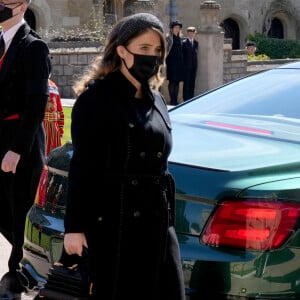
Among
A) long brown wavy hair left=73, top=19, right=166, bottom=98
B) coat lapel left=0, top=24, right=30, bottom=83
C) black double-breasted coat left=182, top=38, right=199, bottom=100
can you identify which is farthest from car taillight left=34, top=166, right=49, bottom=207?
black double-breasted coat left=182, top=38, right=199, bottom=100

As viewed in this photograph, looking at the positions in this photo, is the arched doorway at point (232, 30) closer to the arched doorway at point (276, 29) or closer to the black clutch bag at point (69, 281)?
the arched doorway at point (276, 29)

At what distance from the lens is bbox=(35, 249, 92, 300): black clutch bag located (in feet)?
11.5

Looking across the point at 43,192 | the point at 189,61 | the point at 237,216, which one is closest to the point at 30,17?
the point at 189,61

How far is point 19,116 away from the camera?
5406 millimetres

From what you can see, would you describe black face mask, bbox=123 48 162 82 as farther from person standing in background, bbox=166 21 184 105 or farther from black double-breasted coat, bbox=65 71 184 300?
person standing in background, bbox=166 21 184 105

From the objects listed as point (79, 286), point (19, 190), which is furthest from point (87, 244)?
point (19, 190)

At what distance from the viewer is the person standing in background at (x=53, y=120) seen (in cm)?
706

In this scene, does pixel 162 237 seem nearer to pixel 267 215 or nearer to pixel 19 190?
pixel 267 215

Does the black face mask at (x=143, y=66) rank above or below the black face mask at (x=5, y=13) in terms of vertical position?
below

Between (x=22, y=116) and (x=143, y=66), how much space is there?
1.93 m

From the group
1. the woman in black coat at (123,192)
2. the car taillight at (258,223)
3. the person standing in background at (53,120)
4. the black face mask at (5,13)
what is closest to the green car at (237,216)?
the car taillight at (258,223)

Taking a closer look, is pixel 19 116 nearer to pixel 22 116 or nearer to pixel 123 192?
pixel 22 116

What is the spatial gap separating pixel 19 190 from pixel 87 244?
2.12 meters

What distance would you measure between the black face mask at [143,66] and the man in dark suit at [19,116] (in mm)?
1824
